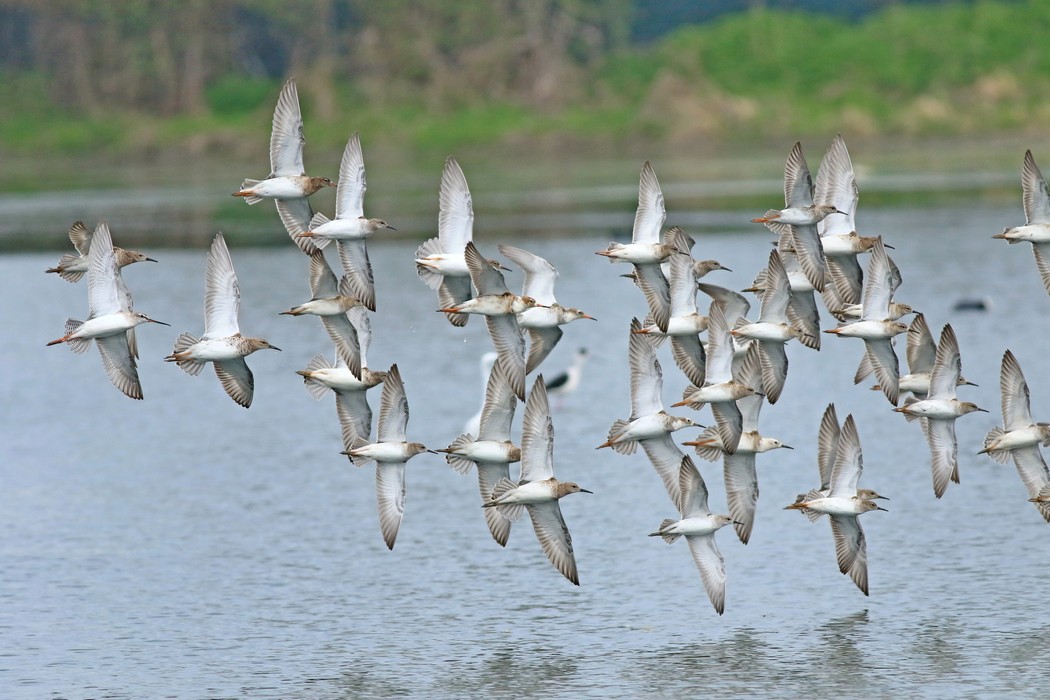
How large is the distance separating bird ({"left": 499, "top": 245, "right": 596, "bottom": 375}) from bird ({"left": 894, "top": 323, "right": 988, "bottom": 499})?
3.70 m

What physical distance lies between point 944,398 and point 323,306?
21.7 ft

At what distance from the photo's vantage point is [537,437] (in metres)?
19.8

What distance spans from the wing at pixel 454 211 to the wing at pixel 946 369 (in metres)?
5.01

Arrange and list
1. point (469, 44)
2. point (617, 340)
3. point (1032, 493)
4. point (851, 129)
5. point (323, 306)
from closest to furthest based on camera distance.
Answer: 1. point (323, 306)
2. point (1032, 493)
3. point (617, 340)
4. point (851, 129)
5. point (469, 44)

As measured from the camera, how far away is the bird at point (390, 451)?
20.0 m

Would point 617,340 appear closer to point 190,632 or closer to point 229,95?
point 190,632

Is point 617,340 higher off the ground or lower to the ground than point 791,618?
higher

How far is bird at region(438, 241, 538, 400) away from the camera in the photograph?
62.6 feet

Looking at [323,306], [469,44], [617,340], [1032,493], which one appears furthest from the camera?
[469,44]

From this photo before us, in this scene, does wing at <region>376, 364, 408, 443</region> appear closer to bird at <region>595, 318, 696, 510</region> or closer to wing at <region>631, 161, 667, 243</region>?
bird at <region>595, 318, 696, 510</region>

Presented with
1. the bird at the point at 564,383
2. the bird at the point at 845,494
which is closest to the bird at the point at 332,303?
the bird at the point at 845,494

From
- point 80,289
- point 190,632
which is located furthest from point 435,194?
point 190,632

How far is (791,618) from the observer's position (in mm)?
23078

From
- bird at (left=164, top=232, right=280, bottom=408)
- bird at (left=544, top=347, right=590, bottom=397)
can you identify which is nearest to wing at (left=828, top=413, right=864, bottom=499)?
bird at (left=164, top=232, right=280, bottom=408)
